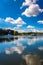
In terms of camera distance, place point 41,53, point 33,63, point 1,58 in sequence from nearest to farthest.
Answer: point 33,63, point 1,58, point 41,53

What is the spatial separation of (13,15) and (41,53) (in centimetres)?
91

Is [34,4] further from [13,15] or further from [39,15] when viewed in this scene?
[13,15]

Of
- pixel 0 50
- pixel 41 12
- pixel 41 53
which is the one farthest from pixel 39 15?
pixel 0 50

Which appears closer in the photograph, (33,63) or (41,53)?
(33,63)

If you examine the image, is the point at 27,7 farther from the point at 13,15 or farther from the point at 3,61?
the point at 3,61

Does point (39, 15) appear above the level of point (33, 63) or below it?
above

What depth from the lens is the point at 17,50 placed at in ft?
7.45

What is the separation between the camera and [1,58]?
1.89 m

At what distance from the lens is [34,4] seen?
8.27 ft

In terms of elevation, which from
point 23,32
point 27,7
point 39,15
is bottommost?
point 23,32

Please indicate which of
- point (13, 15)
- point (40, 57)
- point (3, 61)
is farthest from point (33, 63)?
point (13, 15)

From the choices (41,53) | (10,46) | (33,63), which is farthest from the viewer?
(10,46)

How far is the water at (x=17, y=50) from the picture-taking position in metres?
1.79

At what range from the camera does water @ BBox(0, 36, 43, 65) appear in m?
1.79
